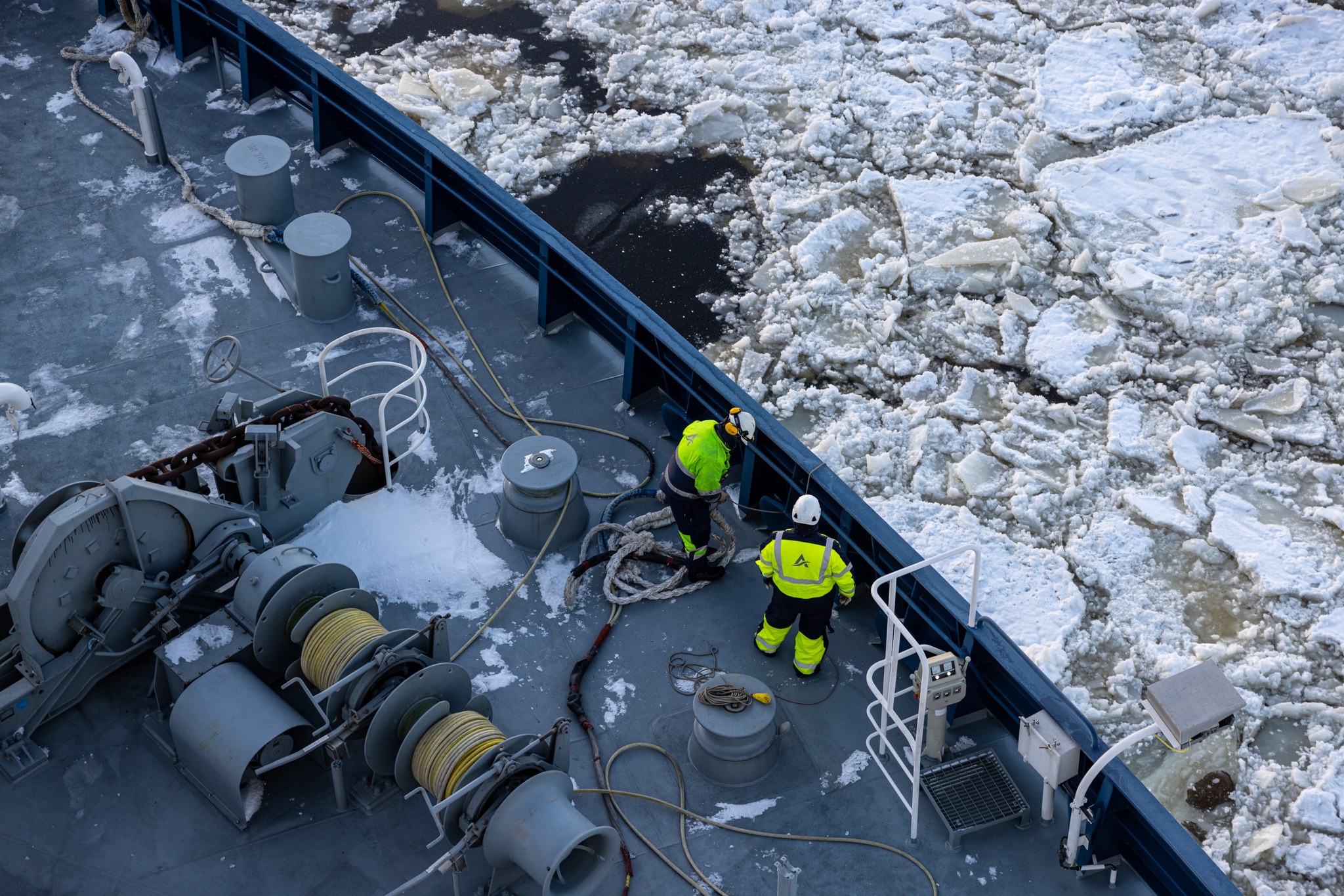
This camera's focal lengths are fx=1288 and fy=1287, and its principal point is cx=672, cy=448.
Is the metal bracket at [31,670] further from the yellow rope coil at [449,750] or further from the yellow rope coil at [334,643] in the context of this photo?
the yellow rope coil at [449,750]

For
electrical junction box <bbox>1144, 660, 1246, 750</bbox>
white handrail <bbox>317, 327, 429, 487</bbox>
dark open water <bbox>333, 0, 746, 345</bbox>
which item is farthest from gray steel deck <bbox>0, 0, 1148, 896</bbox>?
dark open water <bbox>333, 0, 746, 345</bbox>

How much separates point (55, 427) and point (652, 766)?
4249 millimetres

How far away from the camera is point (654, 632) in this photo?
22.2 feet

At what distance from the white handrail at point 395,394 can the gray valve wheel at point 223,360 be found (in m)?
0.48

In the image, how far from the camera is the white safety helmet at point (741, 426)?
699 centimetres

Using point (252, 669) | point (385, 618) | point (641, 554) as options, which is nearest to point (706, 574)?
point (641, 554)

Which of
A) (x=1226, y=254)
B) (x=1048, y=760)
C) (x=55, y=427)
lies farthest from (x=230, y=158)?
(x=1226, y=254)

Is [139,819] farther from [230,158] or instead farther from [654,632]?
[230,158]

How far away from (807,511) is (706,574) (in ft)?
2.66

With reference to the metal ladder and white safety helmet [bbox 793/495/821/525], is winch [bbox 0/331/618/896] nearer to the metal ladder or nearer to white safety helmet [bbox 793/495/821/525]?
the metal ladder

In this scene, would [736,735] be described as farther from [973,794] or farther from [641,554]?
[641,554]

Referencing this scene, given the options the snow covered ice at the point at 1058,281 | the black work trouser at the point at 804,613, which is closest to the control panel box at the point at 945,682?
the black work trouser at the point at 804,613

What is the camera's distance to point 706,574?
22.9 feet

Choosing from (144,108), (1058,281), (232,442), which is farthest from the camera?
(1058,281)
